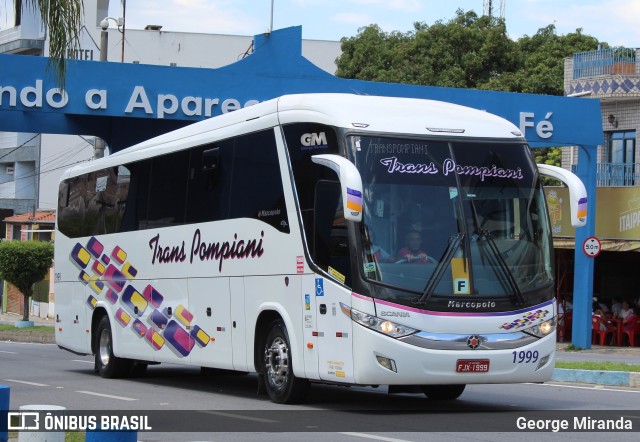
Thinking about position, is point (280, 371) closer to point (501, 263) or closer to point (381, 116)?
point (501, 263)

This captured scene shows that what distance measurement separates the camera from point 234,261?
48.1 ft

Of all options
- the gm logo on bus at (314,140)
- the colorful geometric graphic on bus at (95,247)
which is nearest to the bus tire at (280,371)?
the gm logo on bus at (314,140)

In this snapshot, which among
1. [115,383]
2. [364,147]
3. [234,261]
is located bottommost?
[115,383]

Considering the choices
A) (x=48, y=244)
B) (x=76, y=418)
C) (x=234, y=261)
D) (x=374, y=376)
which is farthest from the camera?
(x=48, y=244)

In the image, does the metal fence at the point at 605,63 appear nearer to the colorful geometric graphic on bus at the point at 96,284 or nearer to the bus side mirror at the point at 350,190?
the colorful geometric graphic on bus at the point at 96,284

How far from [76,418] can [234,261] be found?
15.9ft

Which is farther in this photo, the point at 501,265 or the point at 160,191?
the point at 160,191

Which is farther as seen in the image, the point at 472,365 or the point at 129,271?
the point at 129,271

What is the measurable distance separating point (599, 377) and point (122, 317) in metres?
7.64

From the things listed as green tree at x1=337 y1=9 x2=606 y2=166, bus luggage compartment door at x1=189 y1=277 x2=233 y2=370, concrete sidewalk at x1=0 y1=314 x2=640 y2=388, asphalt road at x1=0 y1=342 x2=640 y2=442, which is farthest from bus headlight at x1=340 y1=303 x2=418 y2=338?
green tree at x1=337 y1=9 x2=606 y2=166

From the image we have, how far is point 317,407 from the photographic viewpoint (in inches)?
521

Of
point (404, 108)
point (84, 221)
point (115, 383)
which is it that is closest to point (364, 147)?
point (404, 108)

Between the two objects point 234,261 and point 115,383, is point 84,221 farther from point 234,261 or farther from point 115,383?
point 234,261

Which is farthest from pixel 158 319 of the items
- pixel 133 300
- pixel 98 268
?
pixel 98 268
